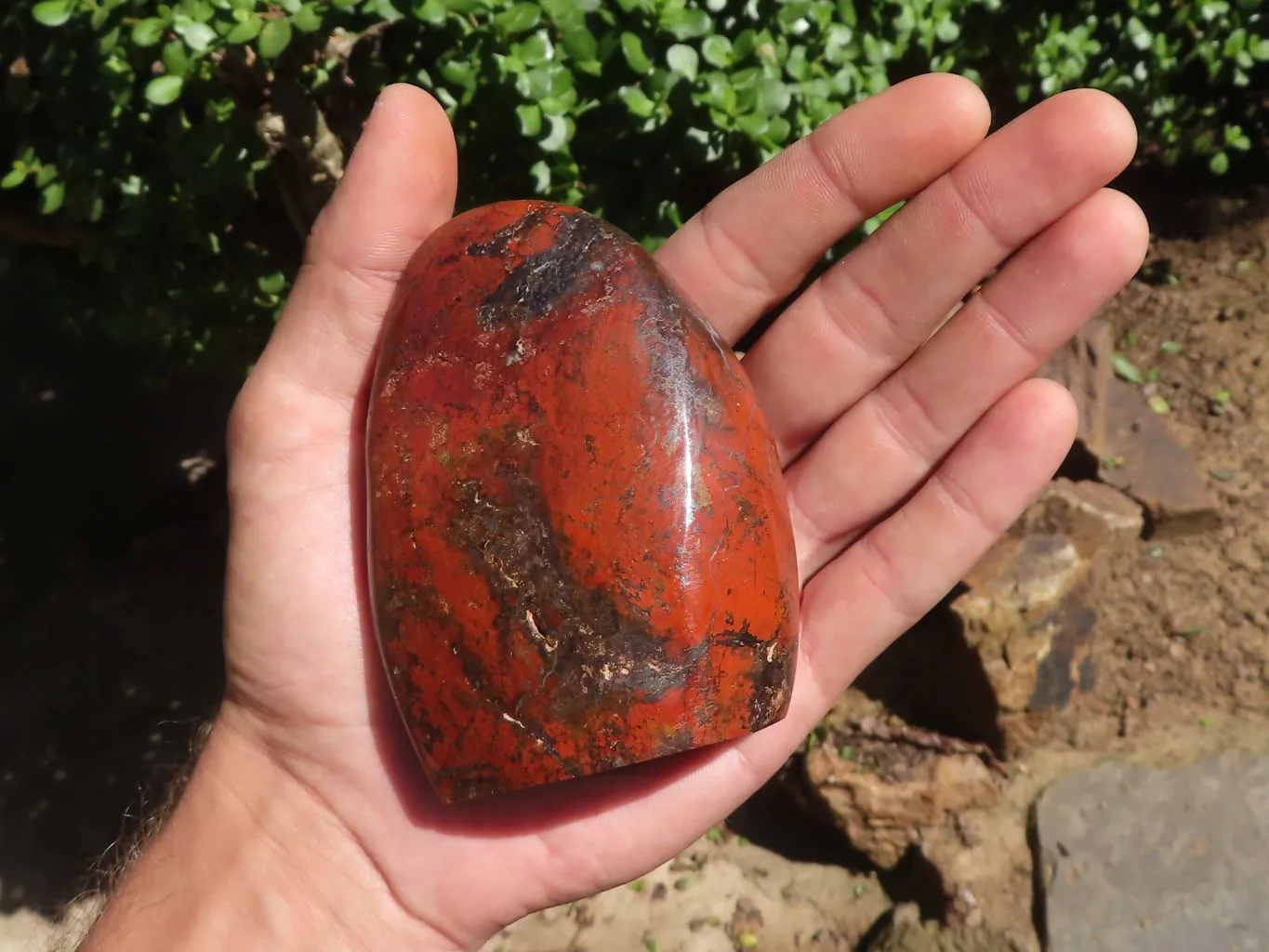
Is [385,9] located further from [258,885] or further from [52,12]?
[258,885]

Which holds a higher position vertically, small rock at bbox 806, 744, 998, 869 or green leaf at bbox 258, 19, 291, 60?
green leaf at bbox 258, 19, 291, 60

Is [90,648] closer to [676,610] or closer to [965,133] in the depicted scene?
[676,610]

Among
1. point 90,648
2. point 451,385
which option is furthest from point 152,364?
point 451,385

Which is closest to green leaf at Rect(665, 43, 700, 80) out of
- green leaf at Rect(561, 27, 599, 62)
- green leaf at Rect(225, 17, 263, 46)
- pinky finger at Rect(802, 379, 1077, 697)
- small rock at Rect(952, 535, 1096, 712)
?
green leaf at Rect(561, 27, 599, 62)

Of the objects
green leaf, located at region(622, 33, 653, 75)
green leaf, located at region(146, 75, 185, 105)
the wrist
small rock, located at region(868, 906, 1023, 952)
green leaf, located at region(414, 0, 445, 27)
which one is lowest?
small rock, located at region(868, 906, 1023, 952)

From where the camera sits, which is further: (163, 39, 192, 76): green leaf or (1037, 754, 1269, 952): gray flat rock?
(1037, 754, 1269, 952): gray flat rock

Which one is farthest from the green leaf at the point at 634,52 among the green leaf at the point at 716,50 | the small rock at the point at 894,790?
the small rock at the point at 894,790

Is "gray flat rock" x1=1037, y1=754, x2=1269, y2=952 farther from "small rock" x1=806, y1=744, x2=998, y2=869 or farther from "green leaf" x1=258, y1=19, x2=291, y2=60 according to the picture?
"green leaf" x1=258, y1=19, x2=291, y2=60

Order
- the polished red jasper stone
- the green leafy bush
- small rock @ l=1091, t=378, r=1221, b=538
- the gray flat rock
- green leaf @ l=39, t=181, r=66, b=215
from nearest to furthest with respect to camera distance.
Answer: the polished red jasper stone < the green leafy bush < green leaf @ l=39, t=181, r=66, b=215 < the gray flat rock < small rock @ l=1091, t=378, r=1221, b=538
